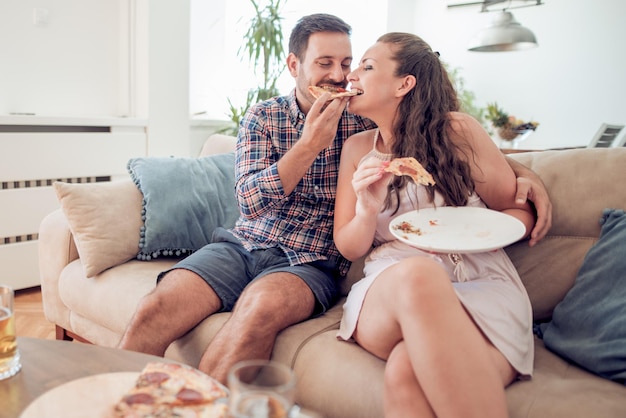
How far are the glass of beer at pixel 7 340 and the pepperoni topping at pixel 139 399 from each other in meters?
0.31

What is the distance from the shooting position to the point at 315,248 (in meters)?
1.79

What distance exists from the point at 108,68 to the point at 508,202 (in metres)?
3.06

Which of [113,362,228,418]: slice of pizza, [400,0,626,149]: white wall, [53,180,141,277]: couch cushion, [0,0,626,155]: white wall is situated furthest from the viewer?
[400,0,626,149]: white wall

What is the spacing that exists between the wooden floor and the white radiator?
70 millimetres

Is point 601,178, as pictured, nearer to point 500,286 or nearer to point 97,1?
point 500,286

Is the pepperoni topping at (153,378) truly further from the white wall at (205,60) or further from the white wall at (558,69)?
the white wall at (558,69)

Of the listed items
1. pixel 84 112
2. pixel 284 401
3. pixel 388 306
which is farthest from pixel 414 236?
pixel 84 112

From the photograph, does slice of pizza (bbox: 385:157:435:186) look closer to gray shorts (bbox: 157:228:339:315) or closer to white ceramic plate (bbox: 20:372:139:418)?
gray shorts (bbox: 157:228:339:315)

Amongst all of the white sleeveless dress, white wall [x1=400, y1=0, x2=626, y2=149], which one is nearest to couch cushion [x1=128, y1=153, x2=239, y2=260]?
the white sleeveless dress

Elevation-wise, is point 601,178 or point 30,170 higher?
point 601,178

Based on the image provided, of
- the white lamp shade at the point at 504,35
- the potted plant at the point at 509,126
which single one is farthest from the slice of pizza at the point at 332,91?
the white lamp shade at the point at 504,35

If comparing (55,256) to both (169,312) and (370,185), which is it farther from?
(370,185)

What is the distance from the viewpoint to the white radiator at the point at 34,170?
2963 millimetres

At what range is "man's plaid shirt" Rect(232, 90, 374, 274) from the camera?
5.79 feet
